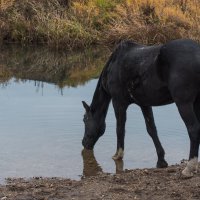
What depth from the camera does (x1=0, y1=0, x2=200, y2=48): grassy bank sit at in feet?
77.6

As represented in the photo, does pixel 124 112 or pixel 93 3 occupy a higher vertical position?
pixel 93 3

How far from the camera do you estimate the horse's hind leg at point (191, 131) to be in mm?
8289

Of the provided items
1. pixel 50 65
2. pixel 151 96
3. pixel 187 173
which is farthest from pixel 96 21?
pixel 187 173

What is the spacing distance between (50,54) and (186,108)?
600 inches

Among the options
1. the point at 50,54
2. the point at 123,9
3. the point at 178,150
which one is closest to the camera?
the point at 178,150

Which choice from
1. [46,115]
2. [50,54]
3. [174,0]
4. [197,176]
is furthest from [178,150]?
[174,0]

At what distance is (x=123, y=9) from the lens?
25125mm

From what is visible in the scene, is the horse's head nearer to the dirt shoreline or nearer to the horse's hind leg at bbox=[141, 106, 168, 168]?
the horse's hind leg at bbox=[141, 106, 168, 168]

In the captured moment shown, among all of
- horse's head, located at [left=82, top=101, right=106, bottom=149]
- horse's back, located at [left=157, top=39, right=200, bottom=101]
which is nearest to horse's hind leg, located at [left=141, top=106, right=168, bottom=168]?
horse's head, located at [left=82, top=101, right=106, bottom=149]

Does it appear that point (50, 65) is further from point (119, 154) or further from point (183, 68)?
point (183, 68)

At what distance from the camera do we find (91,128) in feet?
34.0

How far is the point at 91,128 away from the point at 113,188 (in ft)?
9.08

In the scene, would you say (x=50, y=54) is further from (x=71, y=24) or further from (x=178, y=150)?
(x=178, y=150)

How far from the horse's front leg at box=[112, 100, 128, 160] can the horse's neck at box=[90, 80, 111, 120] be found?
0.44 metres
